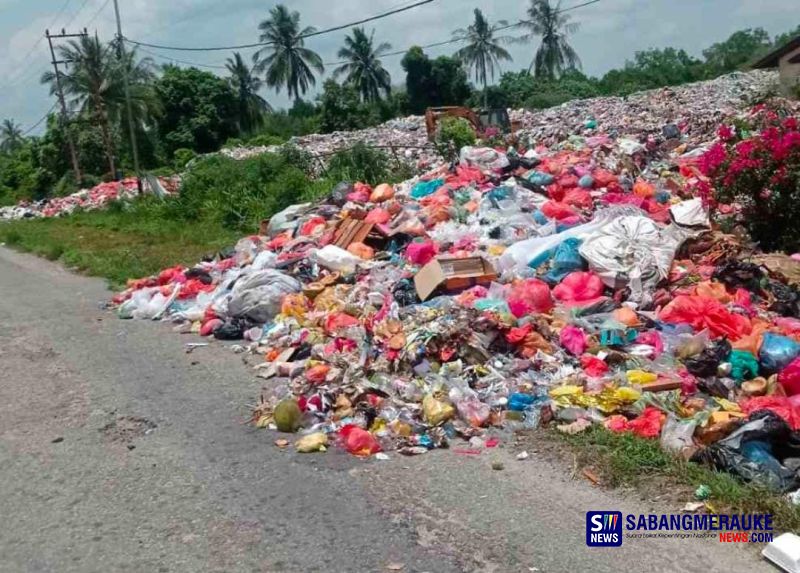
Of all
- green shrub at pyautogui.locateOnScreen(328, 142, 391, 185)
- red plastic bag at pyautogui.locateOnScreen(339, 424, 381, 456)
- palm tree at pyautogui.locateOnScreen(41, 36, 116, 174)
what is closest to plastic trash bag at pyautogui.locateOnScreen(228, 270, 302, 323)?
red plastic bag at pyautogui.locateOnScreen(339, 424, 381, 456)

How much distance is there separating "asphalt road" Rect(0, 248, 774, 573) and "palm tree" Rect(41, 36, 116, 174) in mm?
31178

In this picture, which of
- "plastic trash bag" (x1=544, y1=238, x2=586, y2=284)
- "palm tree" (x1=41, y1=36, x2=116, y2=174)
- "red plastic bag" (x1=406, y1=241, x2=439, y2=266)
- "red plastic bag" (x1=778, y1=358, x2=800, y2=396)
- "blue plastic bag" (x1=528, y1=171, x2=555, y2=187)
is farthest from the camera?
"palm tree" (x1=41, y1=36, x2=116, y2=174)

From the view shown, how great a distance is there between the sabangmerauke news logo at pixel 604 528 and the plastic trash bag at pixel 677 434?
2.34 ft

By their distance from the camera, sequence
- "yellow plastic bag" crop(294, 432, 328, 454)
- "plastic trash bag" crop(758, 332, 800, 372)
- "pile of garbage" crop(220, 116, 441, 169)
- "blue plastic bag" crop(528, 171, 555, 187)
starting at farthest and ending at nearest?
"pile of garbage" crop(220, 116, 441, 169)
"blue plastic bag" crop(528, 171, 555, 187)
"plastic trash bag" crop(758, 332, 800, 372)
"yellow plastic bag" crop(294, 432, 328, 454)

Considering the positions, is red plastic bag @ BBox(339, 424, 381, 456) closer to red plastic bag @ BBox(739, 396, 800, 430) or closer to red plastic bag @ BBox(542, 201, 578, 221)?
red plastic bag @ BBox(739, 396, 800, 430)

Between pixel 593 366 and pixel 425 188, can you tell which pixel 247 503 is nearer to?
pixel 593 366

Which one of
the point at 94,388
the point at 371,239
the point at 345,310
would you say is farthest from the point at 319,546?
the point at 371,239

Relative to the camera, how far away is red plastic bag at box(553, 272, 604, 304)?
6.71 m

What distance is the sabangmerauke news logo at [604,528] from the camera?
3.47 m

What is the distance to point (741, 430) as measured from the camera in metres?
4.02

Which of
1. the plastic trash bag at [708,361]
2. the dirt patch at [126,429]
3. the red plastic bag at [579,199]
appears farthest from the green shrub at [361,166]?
the plastic trash bag at [708,361]

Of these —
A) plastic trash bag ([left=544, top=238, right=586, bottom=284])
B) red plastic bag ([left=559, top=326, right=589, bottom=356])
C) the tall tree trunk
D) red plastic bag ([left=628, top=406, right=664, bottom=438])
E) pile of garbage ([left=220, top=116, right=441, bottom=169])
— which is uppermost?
the tall tree trunk

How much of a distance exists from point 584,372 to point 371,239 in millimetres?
4076

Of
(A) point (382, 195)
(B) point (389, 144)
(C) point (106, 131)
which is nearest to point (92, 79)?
(C) point (106, 131)
